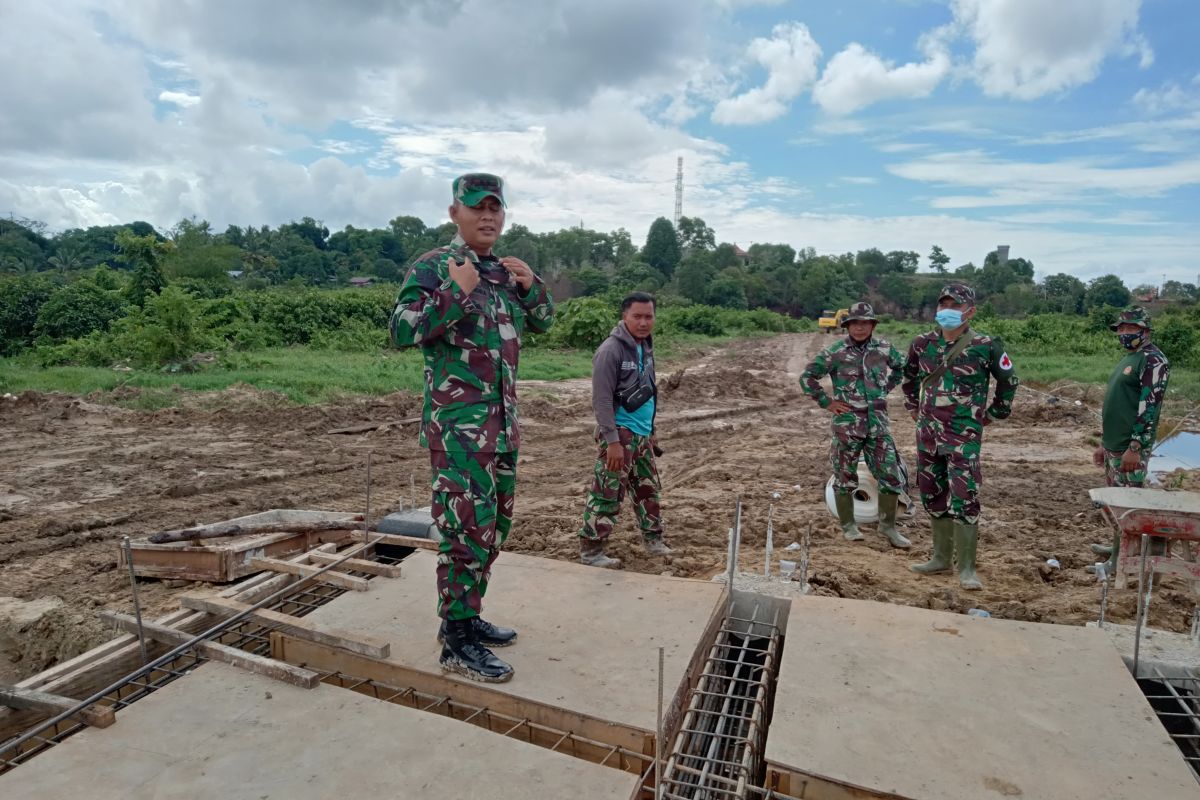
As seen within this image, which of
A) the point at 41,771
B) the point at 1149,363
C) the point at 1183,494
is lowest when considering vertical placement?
the point at 41,771

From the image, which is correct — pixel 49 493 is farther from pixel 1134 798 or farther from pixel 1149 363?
pixel 1149 363

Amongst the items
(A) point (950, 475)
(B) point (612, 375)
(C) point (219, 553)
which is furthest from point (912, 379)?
(C) point (219, 553)

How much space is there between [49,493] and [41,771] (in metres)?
6.32

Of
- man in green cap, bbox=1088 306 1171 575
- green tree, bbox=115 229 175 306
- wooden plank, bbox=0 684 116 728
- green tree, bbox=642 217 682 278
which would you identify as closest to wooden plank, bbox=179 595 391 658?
wooden plank, bbox=0 684 116 728

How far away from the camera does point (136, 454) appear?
9008 millimetres

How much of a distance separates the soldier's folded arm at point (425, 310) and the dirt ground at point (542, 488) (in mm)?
2657

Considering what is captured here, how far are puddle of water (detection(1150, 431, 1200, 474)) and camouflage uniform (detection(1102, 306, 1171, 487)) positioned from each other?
15.2 feet

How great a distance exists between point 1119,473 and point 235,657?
5.75 meters

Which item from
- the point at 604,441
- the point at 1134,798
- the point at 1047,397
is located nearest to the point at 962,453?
the point at 604,441

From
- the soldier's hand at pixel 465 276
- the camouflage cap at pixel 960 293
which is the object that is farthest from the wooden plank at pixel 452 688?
the camouflage cap at pixel 960 293

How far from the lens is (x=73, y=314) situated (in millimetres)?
20188

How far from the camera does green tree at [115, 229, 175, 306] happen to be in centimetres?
2320

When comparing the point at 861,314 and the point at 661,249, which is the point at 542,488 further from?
the point at 661,249

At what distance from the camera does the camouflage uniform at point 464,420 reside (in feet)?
9.77
